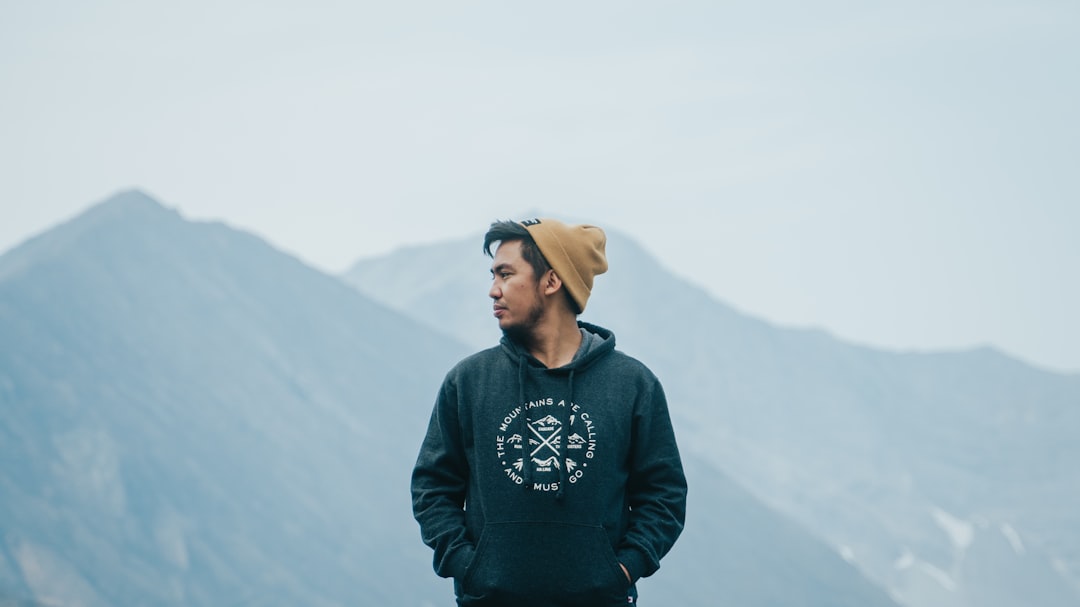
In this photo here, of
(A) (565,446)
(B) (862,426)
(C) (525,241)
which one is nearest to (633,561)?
(A) (565,446)

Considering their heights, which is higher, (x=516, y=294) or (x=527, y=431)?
(x=516, y=294)

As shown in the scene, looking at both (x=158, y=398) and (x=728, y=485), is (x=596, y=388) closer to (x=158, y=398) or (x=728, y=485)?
(x=158, y=398)

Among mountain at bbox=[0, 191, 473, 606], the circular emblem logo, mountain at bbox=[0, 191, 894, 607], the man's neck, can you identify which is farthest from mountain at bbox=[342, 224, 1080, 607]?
the circular emblem logo

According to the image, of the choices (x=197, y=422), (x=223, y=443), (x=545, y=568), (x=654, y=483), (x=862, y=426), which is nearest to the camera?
(x=545, y=568)

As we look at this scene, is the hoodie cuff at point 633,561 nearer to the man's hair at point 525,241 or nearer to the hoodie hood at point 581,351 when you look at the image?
the hoodie hood at point 581,351

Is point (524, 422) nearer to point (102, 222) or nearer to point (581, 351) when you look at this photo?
point (581, 351)

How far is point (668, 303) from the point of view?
16775 centimetres

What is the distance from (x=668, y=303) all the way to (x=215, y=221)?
71.4 metres

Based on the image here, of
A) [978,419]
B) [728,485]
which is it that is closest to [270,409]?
[728,485]

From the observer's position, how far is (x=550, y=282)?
3.79 metres

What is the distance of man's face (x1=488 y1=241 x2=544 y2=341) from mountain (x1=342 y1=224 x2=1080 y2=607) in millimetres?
125329

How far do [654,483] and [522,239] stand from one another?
783 millimetres

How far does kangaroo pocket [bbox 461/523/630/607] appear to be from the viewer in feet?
11.6

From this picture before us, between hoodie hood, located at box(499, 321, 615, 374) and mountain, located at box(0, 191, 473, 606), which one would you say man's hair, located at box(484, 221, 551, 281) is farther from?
mountain, located at box(0, 191, 473, 606)
